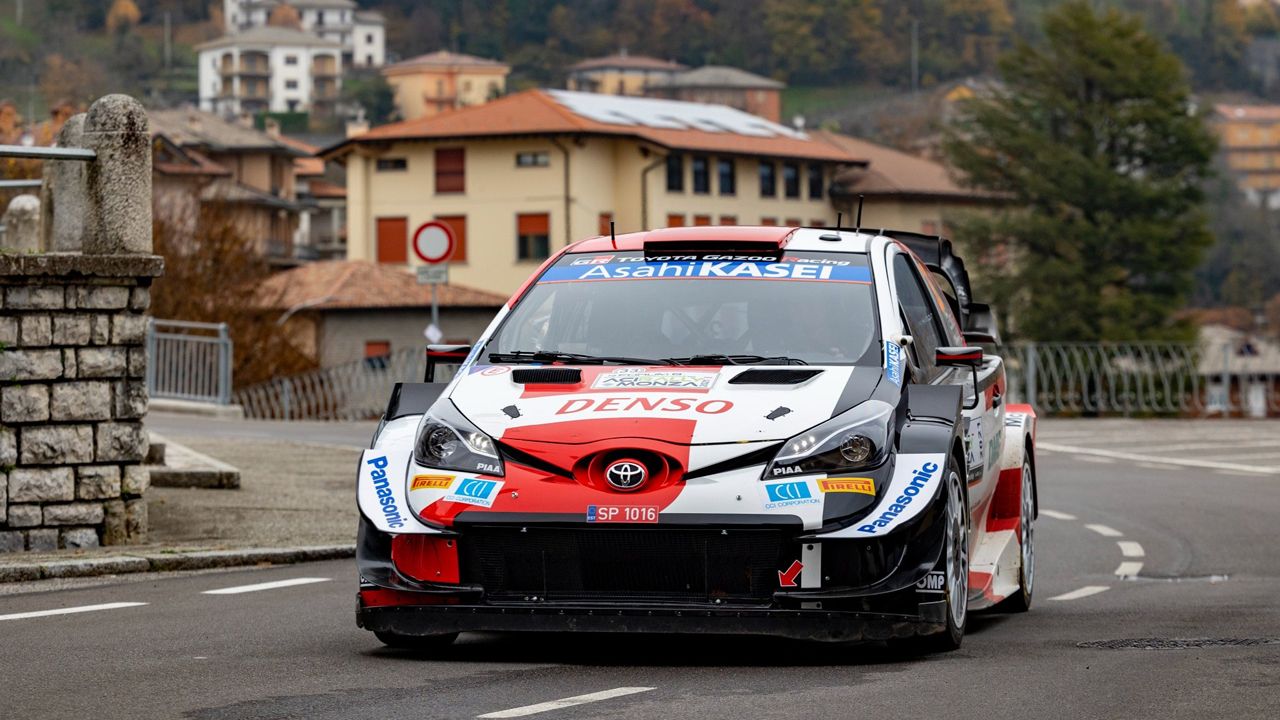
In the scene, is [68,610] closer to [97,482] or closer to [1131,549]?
[97,482]

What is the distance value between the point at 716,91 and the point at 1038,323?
4527 inches

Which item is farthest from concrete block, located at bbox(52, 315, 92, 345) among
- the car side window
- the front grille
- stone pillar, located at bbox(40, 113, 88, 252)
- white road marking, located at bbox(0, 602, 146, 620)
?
the front grille

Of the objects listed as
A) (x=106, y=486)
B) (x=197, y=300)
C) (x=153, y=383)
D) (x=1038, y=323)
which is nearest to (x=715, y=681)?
(x=106, y=486)

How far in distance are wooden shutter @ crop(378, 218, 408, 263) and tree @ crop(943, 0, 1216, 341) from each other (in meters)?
21.6

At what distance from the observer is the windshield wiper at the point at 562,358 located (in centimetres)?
885

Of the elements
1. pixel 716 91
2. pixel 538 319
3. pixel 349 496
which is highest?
pixel 716 91

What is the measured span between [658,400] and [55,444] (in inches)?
224

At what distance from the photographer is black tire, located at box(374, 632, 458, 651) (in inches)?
330

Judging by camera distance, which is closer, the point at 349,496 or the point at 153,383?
the point at 349,496

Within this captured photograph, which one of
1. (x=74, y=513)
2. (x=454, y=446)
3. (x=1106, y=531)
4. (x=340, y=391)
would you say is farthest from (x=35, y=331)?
(x=340, y=391)

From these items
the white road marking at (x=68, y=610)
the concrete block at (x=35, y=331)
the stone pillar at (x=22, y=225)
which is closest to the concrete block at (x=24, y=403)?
the concrete block at (x=35, y=331)

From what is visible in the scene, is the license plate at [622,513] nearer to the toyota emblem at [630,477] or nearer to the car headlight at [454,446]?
the toyota emblem at [630,477]

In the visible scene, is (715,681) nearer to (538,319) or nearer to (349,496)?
(538,319)

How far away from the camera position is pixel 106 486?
1315 cm
